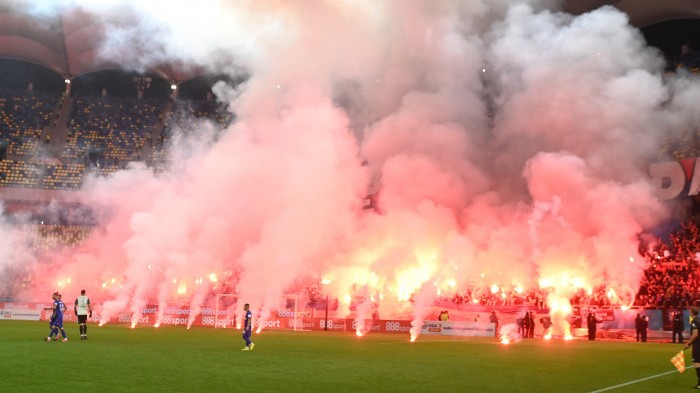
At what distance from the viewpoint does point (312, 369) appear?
1363cm

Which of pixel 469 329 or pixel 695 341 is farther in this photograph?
pixel 469 329

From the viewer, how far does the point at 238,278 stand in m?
39.2

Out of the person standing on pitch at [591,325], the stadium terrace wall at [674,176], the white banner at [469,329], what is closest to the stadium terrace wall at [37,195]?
the white banner at [469,329]

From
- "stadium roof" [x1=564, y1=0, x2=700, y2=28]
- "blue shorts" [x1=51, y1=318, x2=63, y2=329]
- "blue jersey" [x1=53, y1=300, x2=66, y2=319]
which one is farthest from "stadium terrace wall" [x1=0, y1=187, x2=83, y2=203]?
"stadium roof" [x1=564, y1=0, x2=700, y2=28]

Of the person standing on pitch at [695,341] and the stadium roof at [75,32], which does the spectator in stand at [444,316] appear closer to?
the person standing on pitch at [695,341]

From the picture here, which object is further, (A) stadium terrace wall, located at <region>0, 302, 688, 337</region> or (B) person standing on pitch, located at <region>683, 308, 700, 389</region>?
(A) stadium terrace wall, located at <region>0, 302, 688, 337</region>

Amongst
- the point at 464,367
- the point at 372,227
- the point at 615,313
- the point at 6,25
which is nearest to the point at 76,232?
the point at 6,25

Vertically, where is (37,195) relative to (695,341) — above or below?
above

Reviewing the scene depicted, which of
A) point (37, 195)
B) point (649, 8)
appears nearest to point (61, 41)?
point (37, 195)

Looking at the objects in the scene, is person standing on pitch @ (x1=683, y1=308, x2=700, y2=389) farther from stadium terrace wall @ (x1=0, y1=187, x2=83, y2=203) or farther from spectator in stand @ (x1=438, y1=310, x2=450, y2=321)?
stadium terrace wall @ (x1=0, y1=187, x2=83, y2=203)

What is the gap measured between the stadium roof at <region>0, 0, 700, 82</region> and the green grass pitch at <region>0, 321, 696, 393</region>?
28.0m

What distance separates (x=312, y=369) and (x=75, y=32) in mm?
44240

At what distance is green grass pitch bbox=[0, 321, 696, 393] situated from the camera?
429 inches

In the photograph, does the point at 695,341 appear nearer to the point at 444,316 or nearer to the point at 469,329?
the point at 469,329
